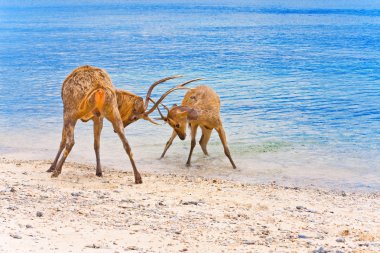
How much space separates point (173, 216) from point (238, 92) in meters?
14.6

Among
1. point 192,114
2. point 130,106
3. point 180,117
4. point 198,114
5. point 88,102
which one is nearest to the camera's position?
point 88,102

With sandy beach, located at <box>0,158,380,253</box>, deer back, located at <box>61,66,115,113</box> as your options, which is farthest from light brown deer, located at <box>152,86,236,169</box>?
deer back, located at <box>61,66,115,113</box>

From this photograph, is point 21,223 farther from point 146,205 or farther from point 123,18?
point 123,18

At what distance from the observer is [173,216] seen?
8.81 m

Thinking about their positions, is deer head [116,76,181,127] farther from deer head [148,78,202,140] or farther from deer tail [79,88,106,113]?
deer head [148,78,202,140]

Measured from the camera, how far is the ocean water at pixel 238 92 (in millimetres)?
13812

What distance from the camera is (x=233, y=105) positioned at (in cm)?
2041

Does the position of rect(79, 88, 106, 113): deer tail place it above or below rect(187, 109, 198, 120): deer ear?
above

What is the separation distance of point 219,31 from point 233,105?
3314 cm

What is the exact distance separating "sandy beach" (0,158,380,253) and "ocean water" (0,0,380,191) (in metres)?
1.85

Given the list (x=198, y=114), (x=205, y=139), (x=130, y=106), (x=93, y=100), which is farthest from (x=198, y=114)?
(x=93, y=100)

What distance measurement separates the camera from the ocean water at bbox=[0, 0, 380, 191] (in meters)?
13.8

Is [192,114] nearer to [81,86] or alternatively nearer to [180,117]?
[180,117]

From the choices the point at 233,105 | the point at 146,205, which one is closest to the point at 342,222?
the point at 146,205
